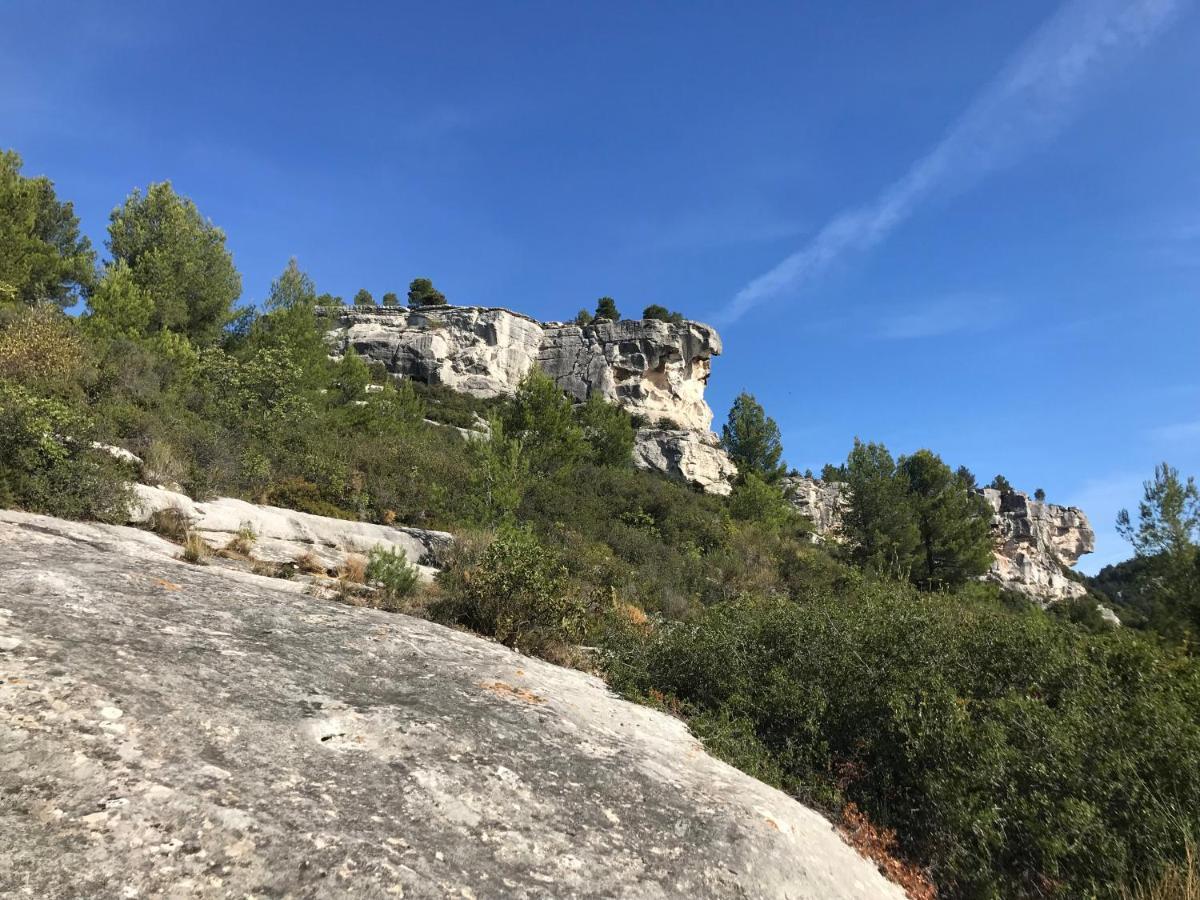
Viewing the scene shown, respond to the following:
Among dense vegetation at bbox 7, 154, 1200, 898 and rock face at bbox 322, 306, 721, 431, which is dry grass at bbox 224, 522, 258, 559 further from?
rock face at bbox 322, 306, 721, 431

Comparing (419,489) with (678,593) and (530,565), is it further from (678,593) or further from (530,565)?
(530,565)

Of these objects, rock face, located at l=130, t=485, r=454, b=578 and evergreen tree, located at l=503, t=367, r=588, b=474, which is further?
evergreen tree, located at l=503, t=367, r=588, b=474

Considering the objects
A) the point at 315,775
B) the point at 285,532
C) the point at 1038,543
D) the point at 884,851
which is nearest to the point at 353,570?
the point at 285,532

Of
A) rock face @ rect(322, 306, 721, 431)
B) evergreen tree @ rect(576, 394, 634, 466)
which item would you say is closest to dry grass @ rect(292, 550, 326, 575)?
evergreen tree @ rect(576, 394, 634, 466)

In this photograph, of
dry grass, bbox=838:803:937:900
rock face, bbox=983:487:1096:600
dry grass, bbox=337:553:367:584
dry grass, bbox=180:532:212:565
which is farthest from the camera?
rock face, bbox=983:487:1096:600

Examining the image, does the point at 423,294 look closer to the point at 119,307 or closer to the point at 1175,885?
the point at 119,307

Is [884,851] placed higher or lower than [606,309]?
lower

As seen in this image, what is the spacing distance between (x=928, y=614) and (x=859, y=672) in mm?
1433

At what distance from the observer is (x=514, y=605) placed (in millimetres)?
7719

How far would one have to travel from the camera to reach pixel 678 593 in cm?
1593

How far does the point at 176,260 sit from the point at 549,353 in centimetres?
5484

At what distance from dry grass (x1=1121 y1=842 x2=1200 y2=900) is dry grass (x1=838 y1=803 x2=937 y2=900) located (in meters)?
1.16

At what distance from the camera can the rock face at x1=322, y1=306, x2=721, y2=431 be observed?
2798 inches

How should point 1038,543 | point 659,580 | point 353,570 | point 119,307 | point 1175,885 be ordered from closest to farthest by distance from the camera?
point 1175,885, point 353,570, point 659,580, point 119,307, point 1038,543
